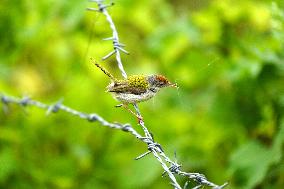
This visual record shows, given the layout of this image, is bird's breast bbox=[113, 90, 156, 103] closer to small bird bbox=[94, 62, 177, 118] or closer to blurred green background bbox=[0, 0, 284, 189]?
small bird bbox=[94, 62, 177, 118]

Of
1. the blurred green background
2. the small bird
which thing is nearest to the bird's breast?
the small bird

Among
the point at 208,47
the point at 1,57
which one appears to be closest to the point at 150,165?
the point at 208,47

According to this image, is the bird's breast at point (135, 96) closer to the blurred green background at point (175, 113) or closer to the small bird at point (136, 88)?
the small bird at point (136, 88)

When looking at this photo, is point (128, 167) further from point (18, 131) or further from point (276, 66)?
point (276, 66)

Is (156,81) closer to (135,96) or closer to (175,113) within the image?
(135,96)

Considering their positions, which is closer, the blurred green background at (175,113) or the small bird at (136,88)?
the small bird at (136,88)

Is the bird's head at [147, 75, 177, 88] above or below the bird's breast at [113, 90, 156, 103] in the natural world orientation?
above

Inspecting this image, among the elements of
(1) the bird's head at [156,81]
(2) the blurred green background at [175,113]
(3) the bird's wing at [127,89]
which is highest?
(2) the blurred green background at [175,113]

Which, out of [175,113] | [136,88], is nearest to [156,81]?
[136,88]

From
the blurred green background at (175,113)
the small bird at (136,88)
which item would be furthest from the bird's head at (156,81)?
the blurred green background at (175,113)
